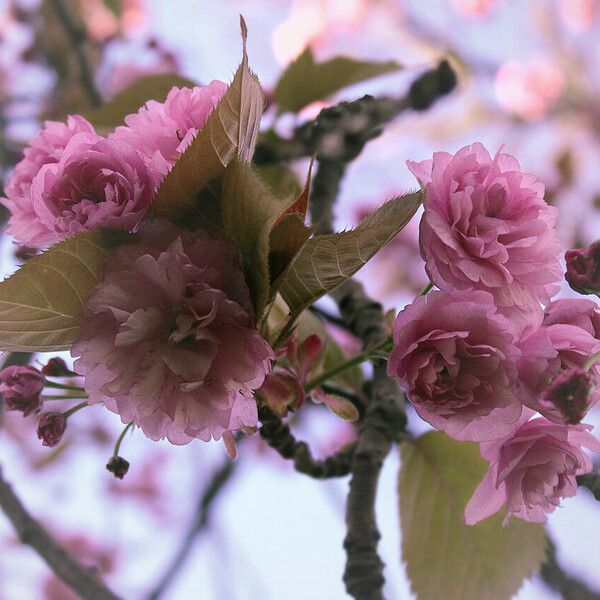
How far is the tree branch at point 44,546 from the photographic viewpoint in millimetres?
1031

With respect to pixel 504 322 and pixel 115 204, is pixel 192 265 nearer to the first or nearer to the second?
pixel 115 204

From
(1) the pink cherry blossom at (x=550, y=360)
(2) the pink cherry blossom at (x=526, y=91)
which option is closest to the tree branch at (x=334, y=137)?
(1) the pink cherry blossom at (x=550, y=360)

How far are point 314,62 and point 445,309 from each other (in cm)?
63

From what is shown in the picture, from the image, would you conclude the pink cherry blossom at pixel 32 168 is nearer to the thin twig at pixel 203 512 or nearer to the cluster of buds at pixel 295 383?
the cluster of buds at pixel 295 383

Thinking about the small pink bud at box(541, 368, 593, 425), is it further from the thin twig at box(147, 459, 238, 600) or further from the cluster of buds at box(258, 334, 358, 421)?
the thin twig at box(147, 459, 238, 600)

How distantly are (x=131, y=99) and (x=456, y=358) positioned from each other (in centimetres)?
63

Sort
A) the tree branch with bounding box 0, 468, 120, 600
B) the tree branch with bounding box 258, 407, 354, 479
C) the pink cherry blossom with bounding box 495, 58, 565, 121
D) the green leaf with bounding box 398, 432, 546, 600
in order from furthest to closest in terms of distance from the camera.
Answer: the pink cherry blossom with bounding box 495, 58, 565, 121 < the tree branch with bounding box 0, 468, 120, 600 < the green leaf with bounding box 398, 432, 546, 600 < the tree branch with bounding box 258, 407, 354, 479

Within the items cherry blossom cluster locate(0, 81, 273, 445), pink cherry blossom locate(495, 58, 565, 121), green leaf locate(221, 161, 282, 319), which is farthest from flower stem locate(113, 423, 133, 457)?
pink cherry blossom locate(495, 58, 565, 121)

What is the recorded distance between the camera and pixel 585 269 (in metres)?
0.63

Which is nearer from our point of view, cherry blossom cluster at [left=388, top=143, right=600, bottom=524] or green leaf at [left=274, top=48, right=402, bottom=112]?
cherry blossom cluster at [left=388, top=143, right=600, bottom=524]

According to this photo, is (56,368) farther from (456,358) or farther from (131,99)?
(131,99)

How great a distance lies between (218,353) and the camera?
579mm

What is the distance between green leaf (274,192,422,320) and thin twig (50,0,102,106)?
1.32 meters

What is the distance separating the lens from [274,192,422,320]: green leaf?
0.56 meters
